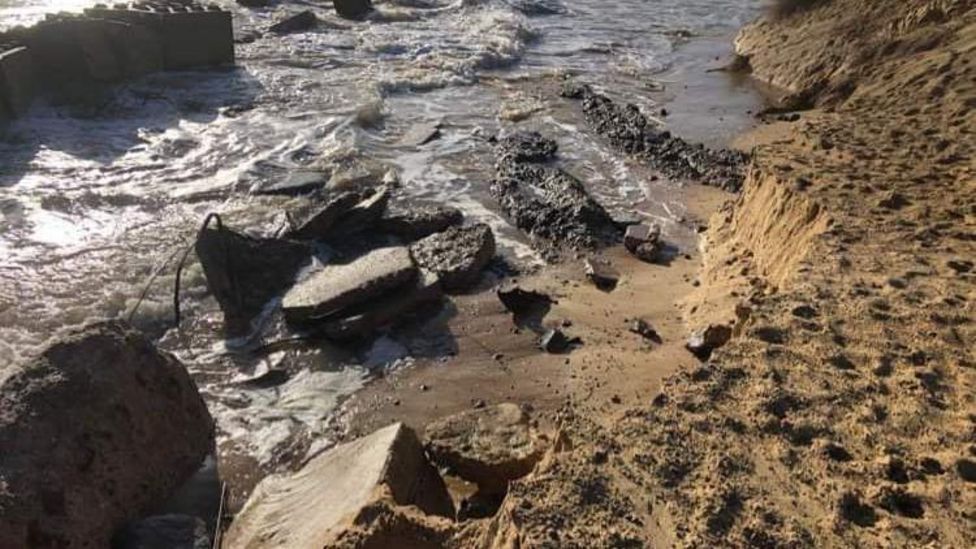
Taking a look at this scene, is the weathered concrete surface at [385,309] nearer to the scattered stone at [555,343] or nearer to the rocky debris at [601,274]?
the scattered stone at [555,343]

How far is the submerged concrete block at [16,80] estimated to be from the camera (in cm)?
1023

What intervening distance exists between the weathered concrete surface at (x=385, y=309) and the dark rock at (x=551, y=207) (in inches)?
60.0

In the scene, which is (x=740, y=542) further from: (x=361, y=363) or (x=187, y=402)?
(x=361, y=363)

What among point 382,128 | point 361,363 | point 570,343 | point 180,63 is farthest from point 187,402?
point 180,63

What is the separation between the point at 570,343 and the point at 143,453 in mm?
2941

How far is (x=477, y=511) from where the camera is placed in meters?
4.25

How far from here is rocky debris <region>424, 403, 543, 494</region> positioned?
4.36 metres

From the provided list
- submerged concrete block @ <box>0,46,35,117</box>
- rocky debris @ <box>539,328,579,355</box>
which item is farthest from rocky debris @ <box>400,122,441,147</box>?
rocky debris @ <box>539,328,579,355</box>

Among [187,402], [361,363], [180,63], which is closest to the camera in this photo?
[187,402]

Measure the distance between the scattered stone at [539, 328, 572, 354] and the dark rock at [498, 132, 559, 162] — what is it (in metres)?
4.01

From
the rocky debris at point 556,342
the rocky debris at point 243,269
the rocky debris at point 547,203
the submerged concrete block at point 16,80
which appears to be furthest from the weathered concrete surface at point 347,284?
the submerged concrete block at point 16,80

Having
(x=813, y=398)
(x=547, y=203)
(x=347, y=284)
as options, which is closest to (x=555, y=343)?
(x=347, y=284)

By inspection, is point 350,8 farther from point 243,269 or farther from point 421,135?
point 243,269

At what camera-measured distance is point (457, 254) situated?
7121 mm
